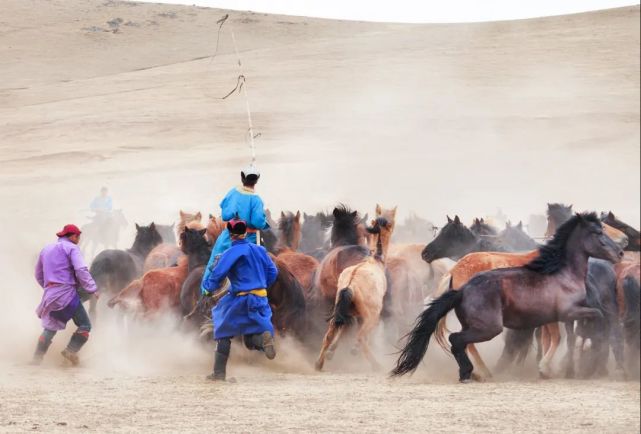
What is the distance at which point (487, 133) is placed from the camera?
154 ft

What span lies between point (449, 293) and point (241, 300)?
2109 mm

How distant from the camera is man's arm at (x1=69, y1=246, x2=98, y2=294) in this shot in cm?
1297

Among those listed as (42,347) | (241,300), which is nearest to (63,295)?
(42,347)

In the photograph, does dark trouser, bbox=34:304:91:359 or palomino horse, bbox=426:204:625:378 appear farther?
dark trouser, bbox=34:304:91:359

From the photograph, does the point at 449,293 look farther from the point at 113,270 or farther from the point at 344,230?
the point at 113,270

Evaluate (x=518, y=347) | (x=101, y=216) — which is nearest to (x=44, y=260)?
(x=518, y=347)

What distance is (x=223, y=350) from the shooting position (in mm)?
11805

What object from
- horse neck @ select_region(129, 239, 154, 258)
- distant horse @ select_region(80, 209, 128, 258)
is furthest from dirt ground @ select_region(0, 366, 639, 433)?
distant horse @ select_region(80, 209, 128, 258)

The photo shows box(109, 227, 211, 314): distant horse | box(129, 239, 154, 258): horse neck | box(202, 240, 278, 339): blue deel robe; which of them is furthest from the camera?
box(129, 239, 154, 258): horse neck

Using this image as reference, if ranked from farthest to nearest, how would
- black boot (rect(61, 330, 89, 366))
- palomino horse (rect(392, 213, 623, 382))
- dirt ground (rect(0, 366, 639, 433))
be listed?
black boot (rect(61, 330, 89, 366)), palomino horse (rect(392, 213, 623, 382)), dirt ground (rect(0, 366, 639, 433))

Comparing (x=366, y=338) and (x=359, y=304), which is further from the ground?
(x=359, y=304)

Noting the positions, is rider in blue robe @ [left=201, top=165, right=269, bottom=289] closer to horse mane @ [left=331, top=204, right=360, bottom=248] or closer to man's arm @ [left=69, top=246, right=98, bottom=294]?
man's arm @ [left=69, top=246, right=98, bottom=294]

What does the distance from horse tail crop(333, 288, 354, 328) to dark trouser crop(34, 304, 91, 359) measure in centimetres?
268

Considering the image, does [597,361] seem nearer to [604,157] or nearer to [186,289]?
[186,289]
